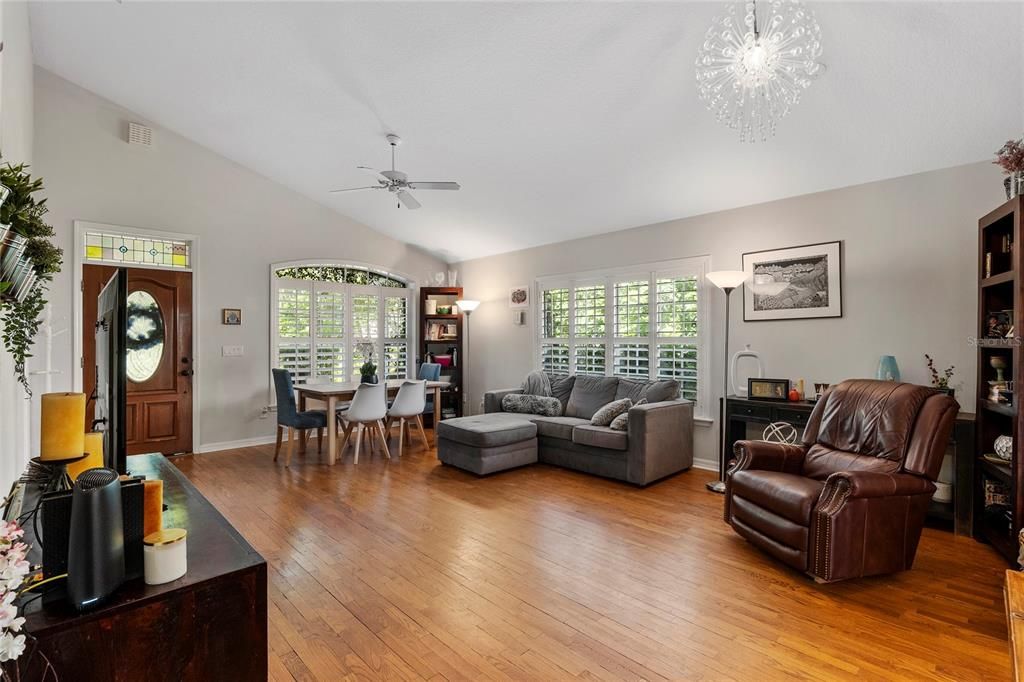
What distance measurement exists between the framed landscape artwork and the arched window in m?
4.58

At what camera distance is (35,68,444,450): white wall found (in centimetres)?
490

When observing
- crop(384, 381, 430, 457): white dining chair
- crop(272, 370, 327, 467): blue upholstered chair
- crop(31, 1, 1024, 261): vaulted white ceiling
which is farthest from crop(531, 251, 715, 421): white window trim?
crop(272, 370, 327, 467): blue upholstered chair

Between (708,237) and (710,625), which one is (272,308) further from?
(710,625)

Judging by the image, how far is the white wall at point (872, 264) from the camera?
142 inches

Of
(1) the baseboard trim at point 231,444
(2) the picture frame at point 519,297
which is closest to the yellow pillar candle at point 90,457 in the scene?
(1) the baseboard trim at point 231,444

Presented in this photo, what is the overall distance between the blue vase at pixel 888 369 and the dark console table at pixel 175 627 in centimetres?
429

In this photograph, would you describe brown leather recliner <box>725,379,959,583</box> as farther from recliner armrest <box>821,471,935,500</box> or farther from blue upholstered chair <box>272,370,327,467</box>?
blue upholstered chair <box>272,370,327,467</box>

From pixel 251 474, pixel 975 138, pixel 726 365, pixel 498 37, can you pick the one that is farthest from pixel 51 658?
pixel 975 138

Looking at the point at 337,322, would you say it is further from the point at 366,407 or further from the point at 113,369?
the point at 113,369

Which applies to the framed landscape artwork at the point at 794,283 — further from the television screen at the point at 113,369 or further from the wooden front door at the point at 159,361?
the wooden front door at the point at 159,361

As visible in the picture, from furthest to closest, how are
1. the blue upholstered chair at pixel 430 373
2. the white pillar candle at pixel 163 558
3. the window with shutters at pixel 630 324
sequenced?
the blue upholstered chair at pixel 430 373, the window with shutters at pixel 630 324, the white pillar candle at pixel 163 558

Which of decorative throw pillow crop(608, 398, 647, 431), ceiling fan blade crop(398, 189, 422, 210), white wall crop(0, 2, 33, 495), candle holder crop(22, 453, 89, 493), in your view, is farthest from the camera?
ceiling fan blade crop(398, 189, 422, 210)

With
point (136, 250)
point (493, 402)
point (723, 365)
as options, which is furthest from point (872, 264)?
point (136, 250)

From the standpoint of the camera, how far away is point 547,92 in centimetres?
367
